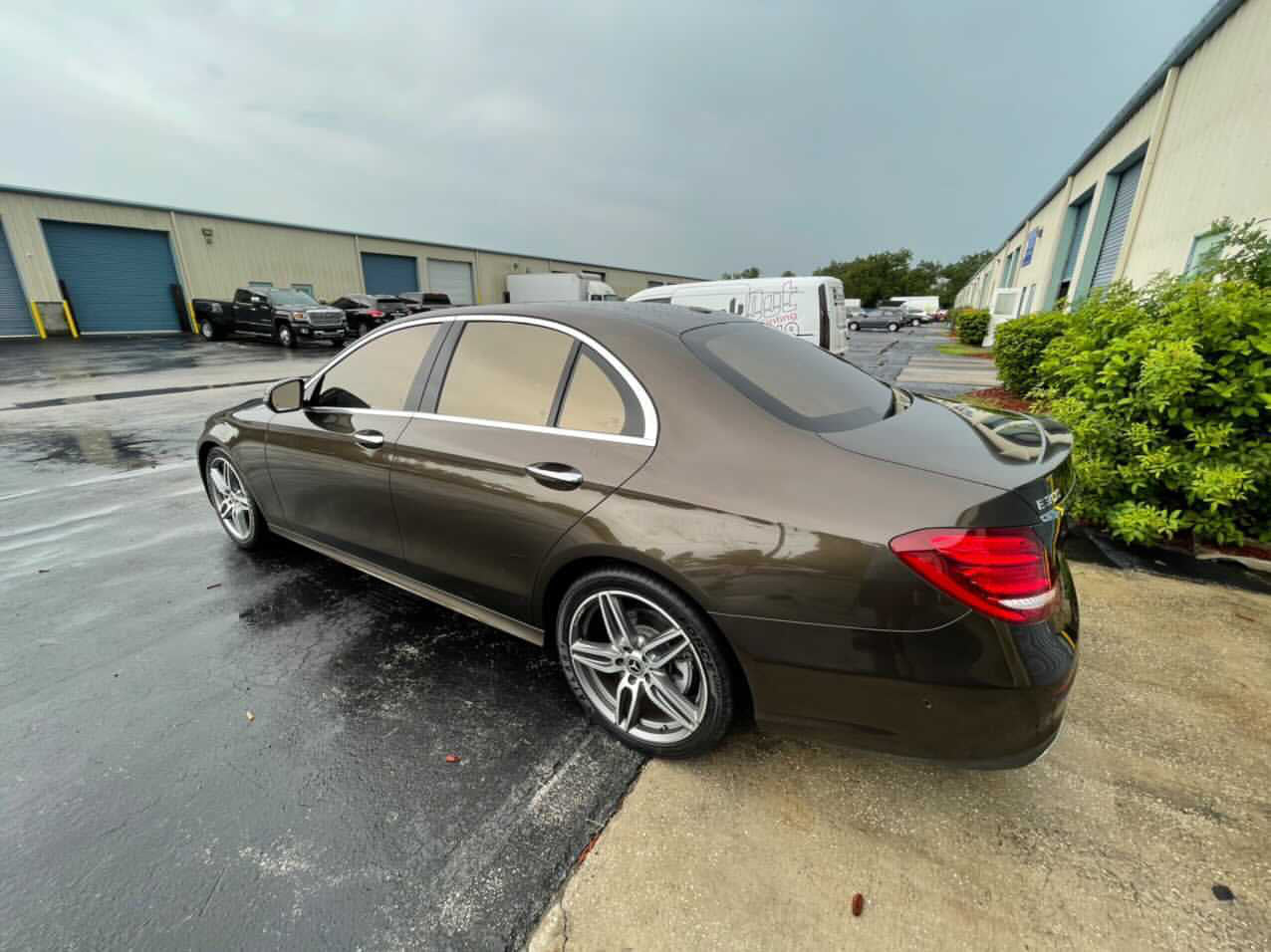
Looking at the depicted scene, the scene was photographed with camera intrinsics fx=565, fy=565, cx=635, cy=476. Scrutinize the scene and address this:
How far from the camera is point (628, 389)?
199cm

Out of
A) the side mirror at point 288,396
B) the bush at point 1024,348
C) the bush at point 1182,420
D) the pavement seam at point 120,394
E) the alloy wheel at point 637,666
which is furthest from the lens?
the pavement seam at point 120,394

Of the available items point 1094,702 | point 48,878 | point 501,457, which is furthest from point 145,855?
point 1094,702

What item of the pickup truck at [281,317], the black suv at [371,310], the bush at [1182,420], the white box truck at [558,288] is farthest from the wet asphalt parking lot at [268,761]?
the white box truck at [558,288]

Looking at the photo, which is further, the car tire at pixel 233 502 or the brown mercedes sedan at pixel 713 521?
the car tire at pixel 233 502

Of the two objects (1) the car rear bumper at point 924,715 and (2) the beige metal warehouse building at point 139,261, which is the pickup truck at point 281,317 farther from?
(1) the car rear bumper at point 924,715

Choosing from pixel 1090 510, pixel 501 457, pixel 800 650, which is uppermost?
pixel 501 457

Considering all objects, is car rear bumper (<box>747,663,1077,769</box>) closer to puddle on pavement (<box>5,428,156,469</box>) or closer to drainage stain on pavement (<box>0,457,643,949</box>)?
drainage stain on pavement (<box>0,457,643,949</box>)

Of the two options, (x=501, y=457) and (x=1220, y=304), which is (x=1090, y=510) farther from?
(x=501, y=457)

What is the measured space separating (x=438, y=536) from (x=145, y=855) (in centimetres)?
128

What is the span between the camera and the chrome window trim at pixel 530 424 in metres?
1.92

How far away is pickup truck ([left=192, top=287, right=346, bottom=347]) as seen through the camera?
17656mm

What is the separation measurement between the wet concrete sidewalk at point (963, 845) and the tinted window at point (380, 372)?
198 cm

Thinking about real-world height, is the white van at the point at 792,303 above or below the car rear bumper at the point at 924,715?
above

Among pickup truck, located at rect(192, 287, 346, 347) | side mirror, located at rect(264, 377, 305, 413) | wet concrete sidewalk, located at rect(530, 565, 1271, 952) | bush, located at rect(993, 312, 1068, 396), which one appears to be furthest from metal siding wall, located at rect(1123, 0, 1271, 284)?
pickup truck, located at rect(192, 287, 346, 347)
